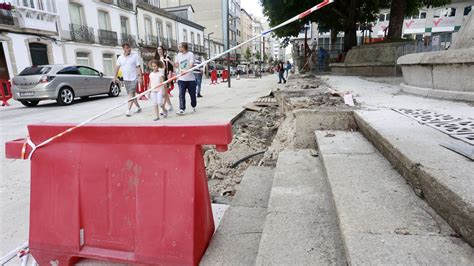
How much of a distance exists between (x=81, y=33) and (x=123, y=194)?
2496 cm

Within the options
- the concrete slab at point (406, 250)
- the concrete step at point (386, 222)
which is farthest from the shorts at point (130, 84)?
the concrete slab at point (406, 250)

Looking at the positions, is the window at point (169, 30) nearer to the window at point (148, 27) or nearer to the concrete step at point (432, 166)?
the window at point (148, 27)

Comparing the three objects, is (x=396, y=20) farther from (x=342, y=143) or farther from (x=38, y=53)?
(x=38, y=53)

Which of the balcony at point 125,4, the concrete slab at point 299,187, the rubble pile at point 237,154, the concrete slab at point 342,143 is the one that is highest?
the balcony at point 125,4

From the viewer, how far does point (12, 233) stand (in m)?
2.23

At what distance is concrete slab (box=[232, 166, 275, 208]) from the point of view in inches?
95.9

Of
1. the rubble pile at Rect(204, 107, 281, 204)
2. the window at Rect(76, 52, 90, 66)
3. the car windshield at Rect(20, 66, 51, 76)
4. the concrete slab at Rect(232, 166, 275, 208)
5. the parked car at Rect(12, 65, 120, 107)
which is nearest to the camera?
the concrete slab at Rect(232, 166, 275, 208)

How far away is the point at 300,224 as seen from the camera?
182 centimetres

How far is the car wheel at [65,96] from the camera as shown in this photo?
35.1 feet

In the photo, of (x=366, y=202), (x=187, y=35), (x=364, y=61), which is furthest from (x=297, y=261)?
(x=187, y=35)

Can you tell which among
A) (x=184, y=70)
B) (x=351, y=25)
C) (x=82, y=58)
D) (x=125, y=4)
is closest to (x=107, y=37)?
(x=82, y=58)

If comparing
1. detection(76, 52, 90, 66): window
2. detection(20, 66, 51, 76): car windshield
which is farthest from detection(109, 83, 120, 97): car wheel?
detection(76, 52, 90, 66): window

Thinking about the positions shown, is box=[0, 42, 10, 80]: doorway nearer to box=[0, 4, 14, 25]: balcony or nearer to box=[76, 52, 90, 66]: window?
box=[0, 4, 14, 25]: balcony

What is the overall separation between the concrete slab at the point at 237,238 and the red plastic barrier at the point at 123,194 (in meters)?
0.08
